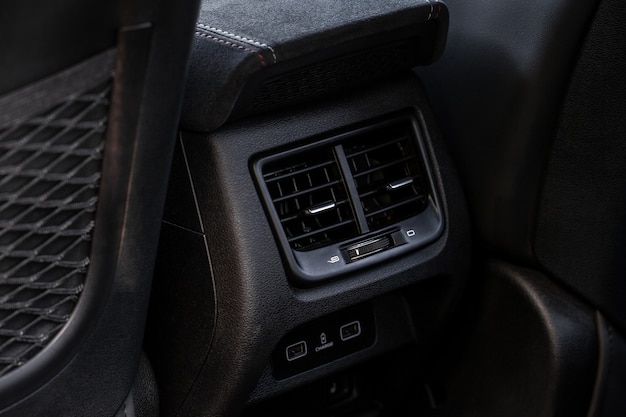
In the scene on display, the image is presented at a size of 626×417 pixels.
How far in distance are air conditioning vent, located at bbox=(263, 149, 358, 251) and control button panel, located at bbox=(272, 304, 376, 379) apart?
0.39ft

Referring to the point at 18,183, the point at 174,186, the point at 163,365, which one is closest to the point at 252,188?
the point at 174,186

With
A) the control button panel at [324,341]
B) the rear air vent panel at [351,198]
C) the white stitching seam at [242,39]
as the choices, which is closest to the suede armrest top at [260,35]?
the white stitching seam at [242,39]

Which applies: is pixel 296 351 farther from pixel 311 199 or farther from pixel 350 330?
pixel 311 199

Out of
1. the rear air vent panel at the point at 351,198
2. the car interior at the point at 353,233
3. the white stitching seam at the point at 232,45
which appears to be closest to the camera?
the car interior at the point at 353,233

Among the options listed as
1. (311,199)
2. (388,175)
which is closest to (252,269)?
(311,199)

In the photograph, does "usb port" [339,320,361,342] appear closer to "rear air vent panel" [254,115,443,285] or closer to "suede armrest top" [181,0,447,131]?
"rear air vent panel" [254,115,443,285]

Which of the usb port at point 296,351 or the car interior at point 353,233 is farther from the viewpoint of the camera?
the usb port at point 296,351

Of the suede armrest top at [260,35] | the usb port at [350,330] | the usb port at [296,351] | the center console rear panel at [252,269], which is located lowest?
the usb port at [350,330]

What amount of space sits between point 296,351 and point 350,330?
86 mm

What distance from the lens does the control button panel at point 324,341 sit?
4.04 feet

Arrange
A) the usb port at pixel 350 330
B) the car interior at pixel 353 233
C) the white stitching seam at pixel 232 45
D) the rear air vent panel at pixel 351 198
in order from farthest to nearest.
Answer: the usb port at pixel 350 330, the rear air vent panel at pixel 351 198, the white stitching seam at pixel 232 45, the car interior at pixel 353 233

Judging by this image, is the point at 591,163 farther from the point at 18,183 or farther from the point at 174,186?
the point at 18,183

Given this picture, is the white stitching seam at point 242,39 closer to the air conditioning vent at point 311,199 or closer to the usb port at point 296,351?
the air conditioning vent at point 311,199

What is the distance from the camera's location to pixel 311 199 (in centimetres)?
120
